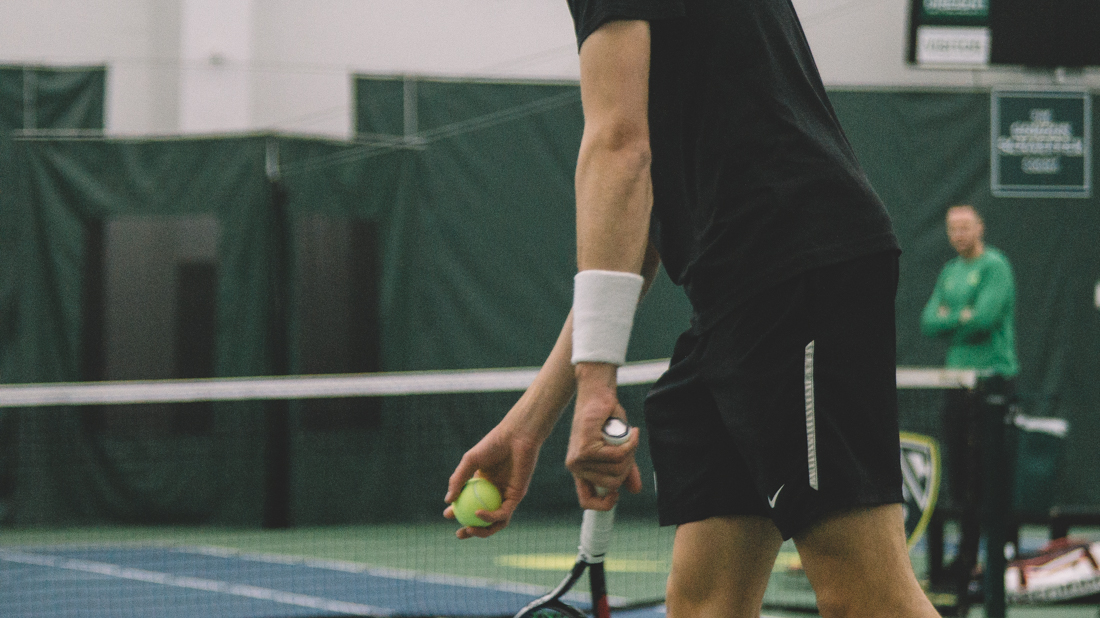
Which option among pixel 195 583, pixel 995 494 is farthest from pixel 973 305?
pixel 195 583

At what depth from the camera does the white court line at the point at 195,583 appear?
546 centimetres

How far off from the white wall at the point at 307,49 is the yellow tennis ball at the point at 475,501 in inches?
327

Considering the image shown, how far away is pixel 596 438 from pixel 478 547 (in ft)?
21.3

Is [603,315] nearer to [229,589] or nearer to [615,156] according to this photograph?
[615,156]

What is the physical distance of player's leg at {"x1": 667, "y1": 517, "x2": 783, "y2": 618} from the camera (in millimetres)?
1809

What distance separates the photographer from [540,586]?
597 centimetres

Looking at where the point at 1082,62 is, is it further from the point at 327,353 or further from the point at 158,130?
the point at 158,130

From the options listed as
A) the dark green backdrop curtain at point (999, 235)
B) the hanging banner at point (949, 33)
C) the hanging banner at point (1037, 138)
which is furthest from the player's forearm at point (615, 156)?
the dark green backdrop curtain at point (999, 235)

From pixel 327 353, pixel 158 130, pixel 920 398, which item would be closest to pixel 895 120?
pixel 920 398

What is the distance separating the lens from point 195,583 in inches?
251

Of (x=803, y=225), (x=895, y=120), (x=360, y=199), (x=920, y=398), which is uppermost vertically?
(x=895, y=120)

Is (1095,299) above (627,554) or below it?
above

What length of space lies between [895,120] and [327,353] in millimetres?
4662

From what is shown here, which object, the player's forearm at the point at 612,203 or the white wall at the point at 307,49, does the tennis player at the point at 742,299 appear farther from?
the white wall at the point at 307,49
